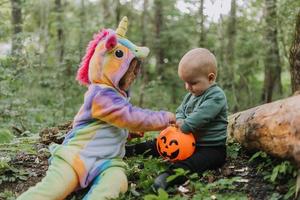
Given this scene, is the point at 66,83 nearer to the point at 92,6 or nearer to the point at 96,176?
the point at 96,176

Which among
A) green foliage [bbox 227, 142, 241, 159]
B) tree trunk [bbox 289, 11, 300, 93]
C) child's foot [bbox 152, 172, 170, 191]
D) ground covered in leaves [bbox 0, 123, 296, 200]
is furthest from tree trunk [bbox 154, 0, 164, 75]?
child's foot [bbox 152, 172, 170, 191]

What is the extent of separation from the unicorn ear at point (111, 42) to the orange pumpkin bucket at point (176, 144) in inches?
35.4

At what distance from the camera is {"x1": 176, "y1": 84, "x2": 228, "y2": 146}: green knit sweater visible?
446cm

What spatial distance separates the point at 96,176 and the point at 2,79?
556cm

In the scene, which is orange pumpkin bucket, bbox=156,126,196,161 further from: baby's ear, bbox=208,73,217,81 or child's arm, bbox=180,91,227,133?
baby's ear, bbox=208,73,217,81

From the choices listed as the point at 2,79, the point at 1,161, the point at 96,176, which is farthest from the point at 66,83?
the point at 96,176

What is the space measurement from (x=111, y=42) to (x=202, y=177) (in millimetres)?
1436

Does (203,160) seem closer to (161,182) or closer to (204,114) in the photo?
(204,114)

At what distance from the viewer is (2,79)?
30.1 ft

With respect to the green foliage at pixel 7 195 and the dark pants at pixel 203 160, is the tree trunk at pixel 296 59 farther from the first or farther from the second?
the green foliage at pixel 7 195


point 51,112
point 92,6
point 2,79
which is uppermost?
point 92,6

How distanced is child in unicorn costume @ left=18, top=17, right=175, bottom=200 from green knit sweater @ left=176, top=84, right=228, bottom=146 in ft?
0.66

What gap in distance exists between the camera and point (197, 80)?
15.0 ft

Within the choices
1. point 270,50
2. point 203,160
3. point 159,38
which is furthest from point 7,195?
point 159,38
